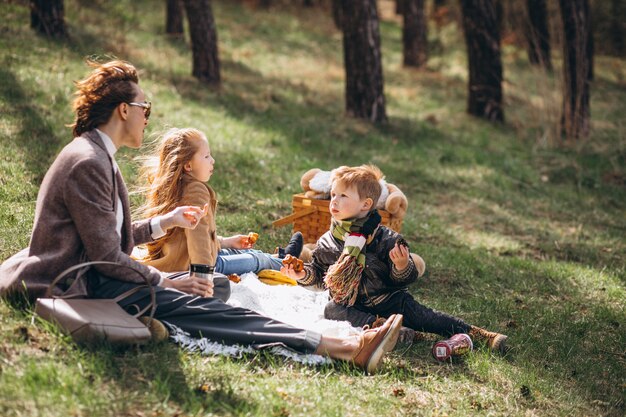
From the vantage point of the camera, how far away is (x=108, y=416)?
3.36 metres

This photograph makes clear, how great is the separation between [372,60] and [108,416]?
9.05 meters

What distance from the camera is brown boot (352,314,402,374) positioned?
4.36m

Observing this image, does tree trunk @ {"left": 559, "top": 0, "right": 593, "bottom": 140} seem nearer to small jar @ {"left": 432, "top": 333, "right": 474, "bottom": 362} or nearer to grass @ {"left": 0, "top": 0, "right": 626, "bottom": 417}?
grass @ {"left": 0, "top": 0, "right": 626, "bottom": 417}

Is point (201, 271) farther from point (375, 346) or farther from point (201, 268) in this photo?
point (375, 346)

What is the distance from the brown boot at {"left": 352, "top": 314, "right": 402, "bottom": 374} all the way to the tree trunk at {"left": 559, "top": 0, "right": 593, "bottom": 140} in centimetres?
891

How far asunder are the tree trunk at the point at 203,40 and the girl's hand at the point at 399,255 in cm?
834

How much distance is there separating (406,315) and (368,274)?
37 cm

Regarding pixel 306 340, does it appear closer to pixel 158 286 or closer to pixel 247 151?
pixel 158 286

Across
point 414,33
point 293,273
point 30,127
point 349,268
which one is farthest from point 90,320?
point 414,33

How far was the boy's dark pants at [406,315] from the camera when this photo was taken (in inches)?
196

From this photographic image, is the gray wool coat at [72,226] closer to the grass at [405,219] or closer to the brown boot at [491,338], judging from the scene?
the grass at [405,219]

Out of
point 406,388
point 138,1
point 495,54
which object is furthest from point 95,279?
point 138,1

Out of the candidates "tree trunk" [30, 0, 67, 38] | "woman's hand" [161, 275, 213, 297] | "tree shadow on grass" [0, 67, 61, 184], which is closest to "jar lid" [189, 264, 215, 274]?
"woman's hand" [161, 275, 213, 297]

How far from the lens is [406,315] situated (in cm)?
503
